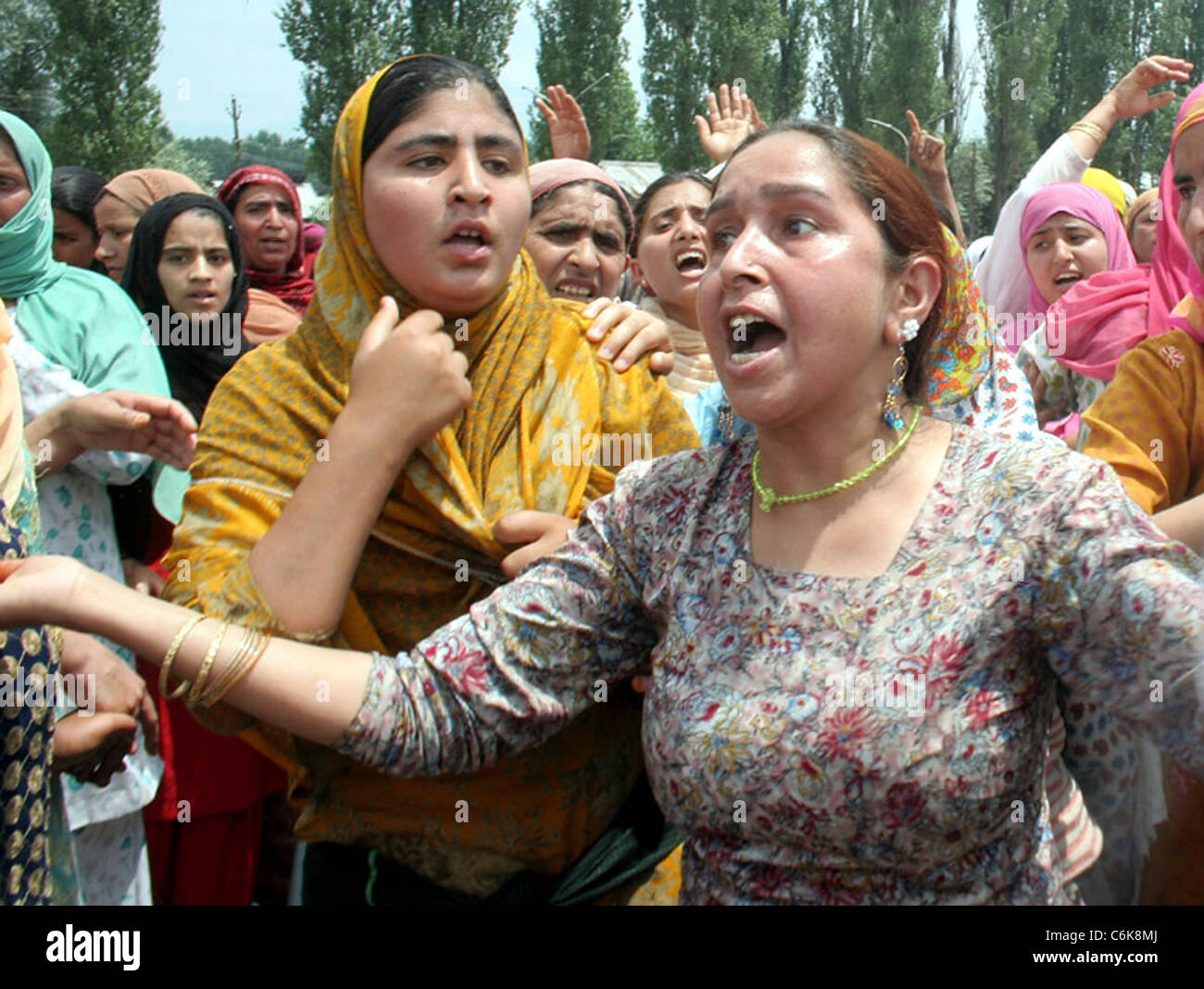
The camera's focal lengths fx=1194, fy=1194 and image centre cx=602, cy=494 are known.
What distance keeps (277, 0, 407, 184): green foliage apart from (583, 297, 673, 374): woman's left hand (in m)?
17.9

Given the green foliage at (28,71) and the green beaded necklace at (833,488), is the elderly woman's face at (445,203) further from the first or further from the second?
the green foliage at (28,71)

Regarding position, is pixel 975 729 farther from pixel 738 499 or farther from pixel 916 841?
pixel 738 499

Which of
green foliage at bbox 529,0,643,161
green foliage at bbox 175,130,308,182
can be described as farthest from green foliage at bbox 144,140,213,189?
green foliage at bbox 529,0,643,161

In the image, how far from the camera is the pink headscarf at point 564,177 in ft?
11.3

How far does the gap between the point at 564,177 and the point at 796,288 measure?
2068 millimetres

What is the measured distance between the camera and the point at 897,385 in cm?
163

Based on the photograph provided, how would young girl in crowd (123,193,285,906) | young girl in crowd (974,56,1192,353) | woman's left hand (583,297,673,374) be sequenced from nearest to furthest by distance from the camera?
woman's left hand (583,297,673,374)
young girl in crowd (123,193,285,906)
young girl in crowd (974,56,1192,353)

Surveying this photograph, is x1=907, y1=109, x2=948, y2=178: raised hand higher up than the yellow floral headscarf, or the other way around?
x1=907, y1=109, x2=948, y2=178: raised hand

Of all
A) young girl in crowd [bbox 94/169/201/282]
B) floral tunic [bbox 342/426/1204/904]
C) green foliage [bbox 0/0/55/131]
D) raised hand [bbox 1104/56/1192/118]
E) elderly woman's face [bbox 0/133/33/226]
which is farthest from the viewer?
green foliage [bbox 0/0/55/131]

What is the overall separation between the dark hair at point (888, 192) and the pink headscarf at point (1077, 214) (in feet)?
9.58

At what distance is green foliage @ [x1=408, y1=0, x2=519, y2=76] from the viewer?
20125 mm

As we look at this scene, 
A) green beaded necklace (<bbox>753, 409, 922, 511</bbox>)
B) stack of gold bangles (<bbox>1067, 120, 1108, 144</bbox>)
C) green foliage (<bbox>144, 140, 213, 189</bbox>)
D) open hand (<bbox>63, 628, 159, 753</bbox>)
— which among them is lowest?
open hand (<bbox>63, 628, 159, 753</bbox>)

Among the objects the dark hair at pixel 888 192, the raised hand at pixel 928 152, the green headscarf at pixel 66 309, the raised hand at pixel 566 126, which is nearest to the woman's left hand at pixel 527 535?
the dark hair at pixel 888 192

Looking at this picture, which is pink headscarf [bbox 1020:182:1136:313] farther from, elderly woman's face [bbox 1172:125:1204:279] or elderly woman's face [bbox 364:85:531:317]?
elderly woman's face [bbox 364:85:531:317]
